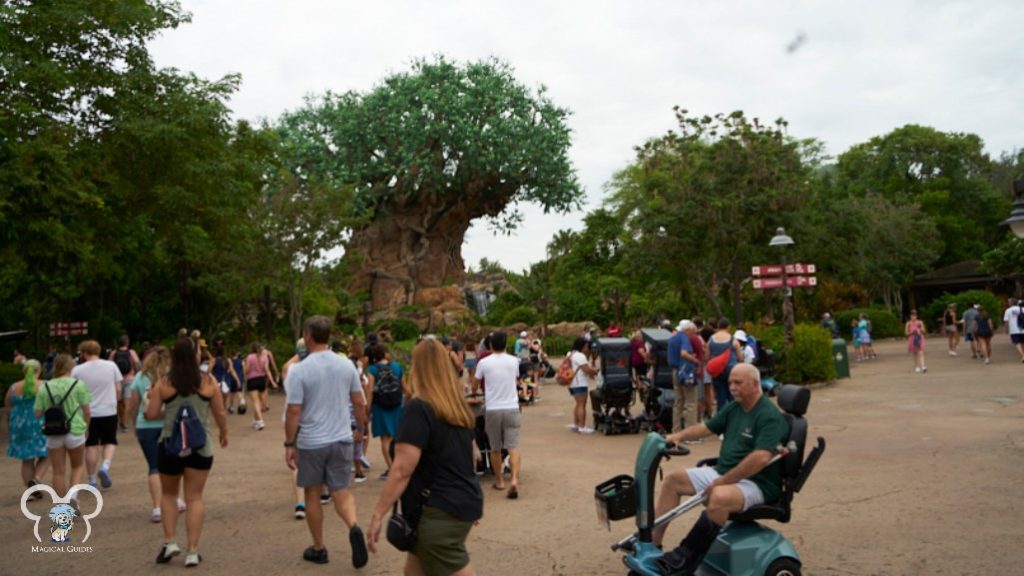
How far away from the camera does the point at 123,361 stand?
13.5 meters

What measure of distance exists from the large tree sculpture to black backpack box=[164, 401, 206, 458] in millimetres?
32939

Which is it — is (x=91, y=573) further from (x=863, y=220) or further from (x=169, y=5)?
(x=863, y=220)

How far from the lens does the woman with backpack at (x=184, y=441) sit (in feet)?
18.8

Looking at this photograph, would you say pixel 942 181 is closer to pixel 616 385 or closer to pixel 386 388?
pixel 616 385

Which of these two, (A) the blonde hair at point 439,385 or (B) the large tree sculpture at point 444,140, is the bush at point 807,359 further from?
(B) the large tree sculpture at point 444,140

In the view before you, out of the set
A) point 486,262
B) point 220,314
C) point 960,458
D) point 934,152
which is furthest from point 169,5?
point 934,152

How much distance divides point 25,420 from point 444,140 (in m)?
33.6

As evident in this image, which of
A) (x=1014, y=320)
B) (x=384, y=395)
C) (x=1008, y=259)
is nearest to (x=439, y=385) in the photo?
(x=384, y=395)

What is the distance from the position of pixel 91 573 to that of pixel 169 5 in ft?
56.7

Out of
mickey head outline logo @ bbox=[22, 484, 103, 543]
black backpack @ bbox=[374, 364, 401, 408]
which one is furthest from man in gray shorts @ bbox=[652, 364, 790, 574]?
mickey head outline logo @ bbox=[22, 484, 103, 543]

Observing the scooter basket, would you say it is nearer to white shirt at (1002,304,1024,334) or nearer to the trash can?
the trash can

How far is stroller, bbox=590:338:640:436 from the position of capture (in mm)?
11742

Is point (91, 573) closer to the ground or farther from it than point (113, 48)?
closer to the ground

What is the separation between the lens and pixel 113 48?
17.9 metres
